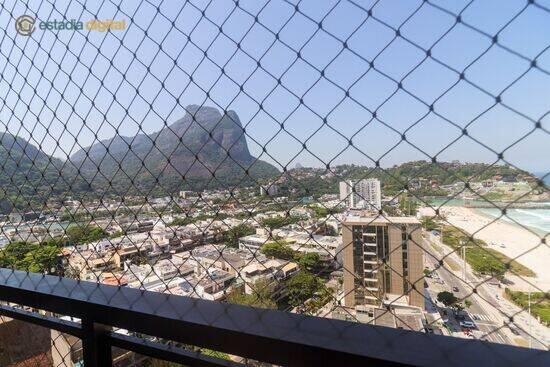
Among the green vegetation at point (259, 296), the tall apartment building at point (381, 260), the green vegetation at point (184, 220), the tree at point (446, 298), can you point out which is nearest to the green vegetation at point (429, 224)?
the tall apartment building at point (381, 260)

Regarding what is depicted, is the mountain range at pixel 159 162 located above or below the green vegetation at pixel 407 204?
above

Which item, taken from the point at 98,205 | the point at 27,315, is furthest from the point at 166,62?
the point at 27,315

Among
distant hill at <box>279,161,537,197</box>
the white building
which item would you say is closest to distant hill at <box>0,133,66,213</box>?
the white building

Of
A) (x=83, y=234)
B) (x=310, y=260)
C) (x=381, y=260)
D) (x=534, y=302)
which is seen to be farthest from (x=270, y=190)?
(x=83, y=234)

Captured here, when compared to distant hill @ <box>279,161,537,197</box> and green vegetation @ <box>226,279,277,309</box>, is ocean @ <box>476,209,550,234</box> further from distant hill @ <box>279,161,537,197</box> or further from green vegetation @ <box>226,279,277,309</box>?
green vegetation @ <box>226,279,277,309</box>

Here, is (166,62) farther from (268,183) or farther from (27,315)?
(27,315)

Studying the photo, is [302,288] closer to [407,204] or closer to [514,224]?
[407,204]

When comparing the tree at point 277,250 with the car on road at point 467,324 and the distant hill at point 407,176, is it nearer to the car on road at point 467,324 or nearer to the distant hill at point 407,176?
the distant hill at point 407,176
